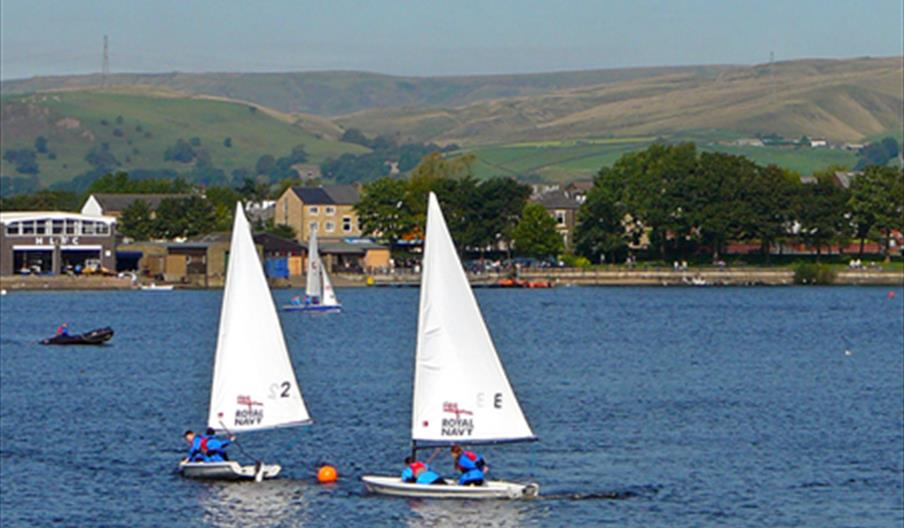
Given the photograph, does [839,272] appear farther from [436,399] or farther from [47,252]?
[436,399]

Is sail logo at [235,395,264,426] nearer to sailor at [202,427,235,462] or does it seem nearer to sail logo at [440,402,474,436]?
sailor at [202,427,235,462]

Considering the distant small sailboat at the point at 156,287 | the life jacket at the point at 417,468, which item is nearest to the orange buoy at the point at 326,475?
the life jacket at the point at 417,468

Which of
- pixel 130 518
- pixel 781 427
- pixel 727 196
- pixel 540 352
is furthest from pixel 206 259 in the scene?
pixel 130 518

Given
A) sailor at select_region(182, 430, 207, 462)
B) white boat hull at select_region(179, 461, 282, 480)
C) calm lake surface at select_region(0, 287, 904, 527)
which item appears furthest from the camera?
sailor at select_region(182, 430, 207, 462)

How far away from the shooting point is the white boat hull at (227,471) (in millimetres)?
54656

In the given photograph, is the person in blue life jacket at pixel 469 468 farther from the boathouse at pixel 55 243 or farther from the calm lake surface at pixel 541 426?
the boathouse at pixel 55 243

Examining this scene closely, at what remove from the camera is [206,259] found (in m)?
191

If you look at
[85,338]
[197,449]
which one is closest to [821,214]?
[85,338]

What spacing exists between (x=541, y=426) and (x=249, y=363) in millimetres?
15498

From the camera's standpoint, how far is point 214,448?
55219mm

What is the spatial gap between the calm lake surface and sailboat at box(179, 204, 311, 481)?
6.42 feet

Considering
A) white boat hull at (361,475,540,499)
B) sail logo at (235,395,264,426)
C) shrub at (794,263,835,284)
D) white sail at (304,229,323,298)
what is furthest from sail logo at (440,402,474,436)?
shrub at (794,263,835,284)

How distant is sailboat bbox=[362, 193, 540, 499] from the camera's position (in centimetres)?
4934

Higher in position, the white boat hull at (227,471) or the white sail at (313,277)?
the white sail at (313,277)
